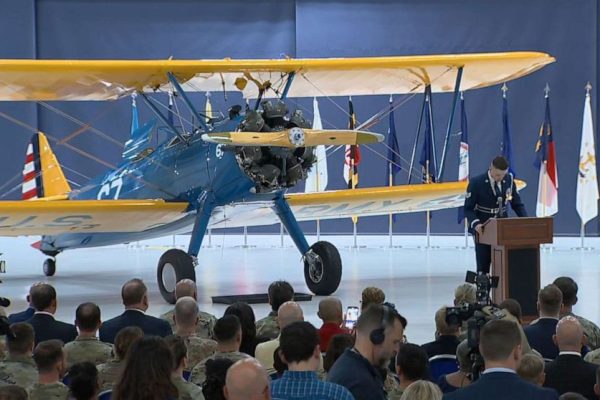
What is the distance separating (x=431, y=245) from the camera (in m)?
17.1

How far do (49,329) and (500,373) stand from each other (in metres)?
3.10

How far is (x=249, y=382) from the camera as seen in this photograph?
9.71 feet

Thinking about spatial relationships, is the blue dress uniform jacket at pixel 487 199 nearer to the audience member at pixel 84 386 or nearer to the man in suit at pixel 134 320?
the man in suit at pixel 134 320

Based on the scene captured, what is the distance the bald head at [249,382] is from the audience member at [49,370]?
1.35 meters

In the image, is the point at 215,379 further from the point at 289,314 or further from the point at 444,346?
the point at 444,346

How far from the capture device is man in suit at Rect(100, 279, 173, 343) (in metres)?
5.75

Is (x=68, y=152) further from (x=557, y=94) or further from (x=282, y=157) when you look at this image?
(x=282, y=157)

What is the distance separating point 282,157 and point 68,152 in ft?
34.9

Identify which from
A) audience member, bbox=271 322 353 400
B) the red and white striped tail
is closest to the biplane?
the red and white striped tail

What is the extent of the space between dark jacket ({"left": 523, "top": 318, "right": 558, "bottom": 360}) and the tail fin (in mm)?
9495

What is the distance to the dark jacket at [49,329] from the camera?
226 inches

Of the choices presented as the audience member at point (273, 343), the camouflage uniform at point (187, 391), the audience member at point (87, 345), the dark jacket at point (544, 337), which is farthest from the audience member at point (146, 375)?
the dark jacket at point (544, 337)

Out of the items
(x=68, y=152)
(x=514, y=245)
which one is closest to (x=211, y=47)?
(x=68, y=152)

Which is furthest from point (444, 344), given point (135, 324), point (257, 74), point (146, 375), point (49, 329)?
point (257, 74)
